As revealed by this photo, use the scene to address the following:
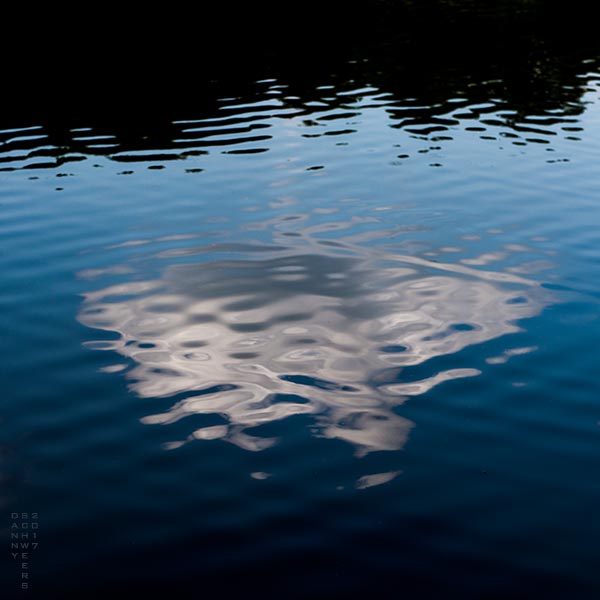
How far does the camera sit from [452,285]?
13.5 m

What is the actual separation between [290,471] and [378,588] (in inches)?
75.2

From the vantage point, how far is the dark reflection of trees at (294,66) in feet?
90.4

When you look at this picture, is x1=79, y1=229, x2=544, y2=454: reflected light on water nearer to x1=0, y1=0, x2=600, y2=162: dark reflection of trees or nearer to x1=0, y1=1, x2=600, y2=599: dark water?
x1=0, y1=1, x2=600, y2=599: dark water

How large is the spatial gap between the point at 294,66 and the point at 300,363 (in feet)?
90.5

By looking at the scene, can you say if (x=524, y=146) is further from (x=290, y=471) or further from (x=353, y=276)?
(x=290, y=471)

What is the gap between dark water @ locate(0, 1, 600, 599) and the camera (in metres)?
7.61

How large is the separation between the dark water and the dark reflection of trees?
3767 millimetres

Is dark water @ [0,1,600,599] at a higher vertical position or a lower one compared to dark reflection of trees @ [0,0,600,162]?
lower

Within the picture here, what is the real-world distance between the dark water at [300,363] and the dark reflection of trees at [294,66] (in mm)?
3767

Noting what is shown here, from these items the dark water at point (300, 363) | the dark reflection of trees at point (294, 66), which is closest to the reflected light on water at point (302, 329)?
the dark water at point (300, 363)

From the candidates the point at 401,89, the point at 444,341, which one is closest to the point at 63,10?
the point at 401,89

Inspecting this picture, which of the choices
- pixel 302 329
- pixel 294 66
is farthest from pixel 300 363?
pixel 294 66

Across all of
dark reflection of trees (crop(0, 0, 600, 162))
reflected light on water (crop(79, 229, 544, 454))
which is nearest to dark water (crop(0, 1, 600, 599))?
reflected light on water (crop(79, 229, 544, 454))

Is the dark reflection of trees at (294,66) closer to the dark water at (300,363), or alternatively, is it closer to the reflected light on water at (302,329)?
the dark water at (300,363)
